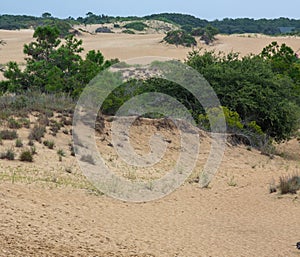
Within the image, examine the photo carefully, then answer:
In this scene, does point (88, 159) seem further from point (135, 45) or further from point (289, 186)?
point (135, 45)

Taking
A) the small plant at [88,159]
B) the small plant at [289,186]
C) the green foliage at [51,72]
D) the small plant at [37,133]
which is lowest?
the small plant at [289,186]

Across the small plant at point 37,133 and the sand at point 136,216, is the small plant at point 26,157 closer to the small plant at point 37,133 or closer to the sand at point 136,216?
the sand at point 136,216

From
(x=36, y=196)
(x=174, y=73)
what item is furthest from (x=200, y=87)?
(x=36, y=196)

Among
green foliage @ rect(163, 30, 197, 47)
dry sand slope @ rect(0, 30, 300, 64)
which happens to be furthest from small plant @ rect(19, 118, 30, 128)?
green foliage @ rect(163, 30, 197, 47)

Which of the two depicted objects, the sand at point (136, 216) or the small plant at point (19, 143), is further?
the small plant at point (19, 143)

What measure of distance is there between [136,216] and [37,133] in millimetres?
5850

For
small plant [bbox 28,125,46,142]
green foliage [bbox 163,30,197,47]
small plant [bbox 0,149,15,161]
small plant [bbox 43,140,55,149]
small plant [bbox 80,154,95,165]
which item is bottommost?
small plant [bbox 80,154,95,165]

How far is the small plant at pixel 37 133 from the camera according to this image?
48.5ft

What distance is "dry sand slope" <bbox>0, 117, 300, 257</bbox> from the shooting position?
26.1 feet

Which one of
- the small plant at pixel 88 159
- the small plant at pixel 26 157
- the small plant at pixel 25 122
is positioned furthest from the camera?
the small plant at pixel 25 122

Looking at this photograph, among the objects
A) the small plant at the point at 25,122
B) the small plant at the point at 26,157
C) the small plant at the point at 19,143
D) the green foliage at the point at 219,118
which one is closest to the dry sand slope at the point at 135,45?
the green foliage at the point at 219,118

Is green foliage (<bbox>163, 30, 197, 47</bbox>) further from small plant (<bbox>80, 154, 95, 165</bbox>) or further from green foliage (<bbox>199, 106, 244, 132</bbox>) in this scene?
small plant (<bbox>80, 154, 95, 165</bbox>)

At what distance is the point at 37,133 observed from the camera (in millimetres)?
15023

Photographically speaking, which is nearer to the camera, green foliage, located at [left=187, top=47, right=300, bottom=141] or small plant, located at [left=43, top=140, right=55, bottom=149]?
small plant, located at [left=43, top=140, right=55, bottom=149]
